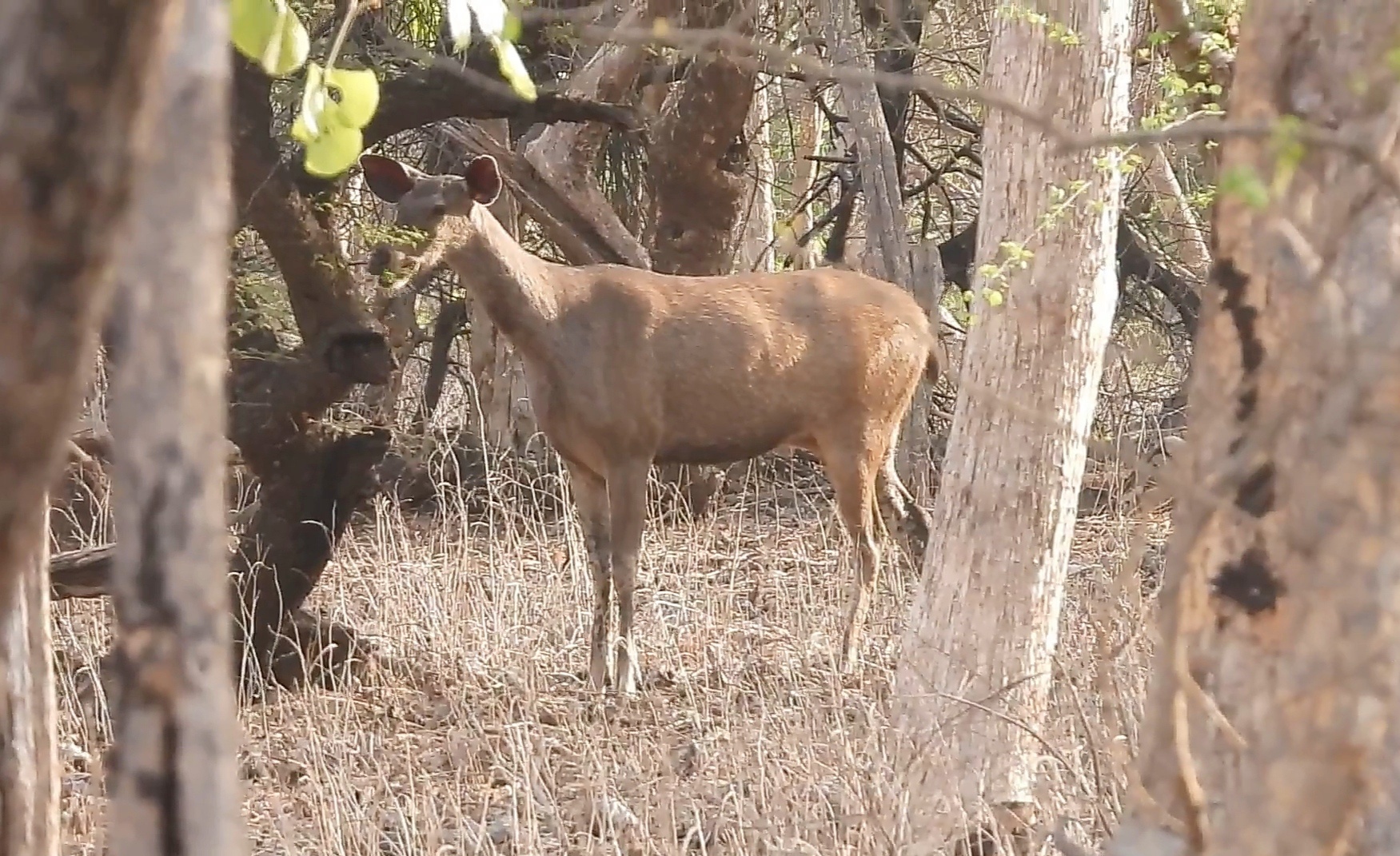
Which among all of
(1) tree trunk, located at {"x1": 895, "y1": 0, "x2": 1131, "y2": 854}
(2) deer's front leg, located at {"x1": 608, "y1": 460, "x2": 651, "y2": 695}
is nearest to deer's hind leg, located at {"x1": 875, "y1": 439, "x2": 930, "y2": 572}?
(2) deer's front leg, located at {"x1": 608, "y1": 460, "x2": 651, "y2": 695}

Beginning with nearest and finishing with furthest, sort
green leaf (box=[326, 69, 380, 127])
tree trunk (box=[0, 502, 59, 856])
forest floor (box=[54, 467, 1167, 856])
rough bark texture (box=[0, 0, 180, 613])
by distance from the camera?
1. rough bark texture (box=[0, 0, 180, 613])
2. green leaf (box=[326, 69, 380, 127])
3. tree trunk (box=[0, 502, 59, 856])
4. forest floor (box=[54, 467, 1167, 856])

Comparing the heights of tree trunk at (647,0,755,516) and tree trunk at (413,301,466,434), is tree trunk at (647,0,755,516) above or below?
above

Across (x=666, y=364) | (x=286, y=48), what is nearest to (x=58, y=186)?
(x=286, y=48)

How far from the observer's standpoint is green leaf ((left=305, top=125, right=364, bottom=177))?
209cm

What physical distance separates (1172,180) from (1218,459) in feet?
21.1

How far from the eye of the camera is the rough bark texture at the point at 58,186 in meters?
0.83

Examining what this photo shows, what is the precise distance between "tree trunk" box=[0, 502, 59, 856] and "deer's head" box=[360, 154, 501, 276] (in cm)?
398

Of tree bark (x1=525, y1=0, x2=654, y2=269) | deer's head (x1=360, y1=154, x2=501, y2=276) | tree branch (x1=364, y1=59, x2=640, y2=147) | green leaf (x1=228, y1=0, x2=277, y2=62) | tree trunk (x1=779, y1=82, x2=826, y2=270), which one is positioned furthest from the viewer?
tree trunk (x1=779, y1=82, x2=826, y2=270)

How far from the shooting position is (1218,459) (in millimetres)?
1832

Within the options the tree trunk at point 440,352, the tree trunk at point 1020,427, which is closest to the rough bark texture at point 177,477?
the tree trunk at point 1020,427

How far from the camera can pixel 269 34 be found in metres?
2.04

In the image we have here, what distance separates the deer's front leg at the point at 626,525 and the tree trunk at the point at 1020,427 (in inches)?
85.6

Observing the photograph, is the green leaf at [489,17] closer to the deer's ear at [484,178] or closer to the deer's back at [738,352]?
the deer's ear at [484,178]

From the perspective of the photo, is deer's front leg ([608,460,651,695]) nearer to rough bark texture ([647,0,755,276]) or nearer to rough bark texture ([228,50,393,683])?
rough bark texture ([228,50,393,683])
